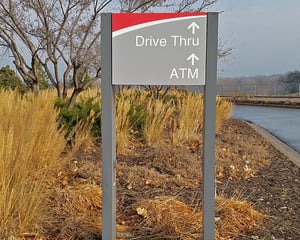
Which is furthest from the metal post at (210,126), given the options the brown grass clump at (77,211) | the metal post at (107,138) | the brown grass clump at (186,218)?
the brown grass clump at (77,211)

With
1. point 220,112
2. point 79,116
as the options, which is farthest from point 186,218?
point 220,112

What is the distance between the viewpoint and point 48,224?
3549 millimetres

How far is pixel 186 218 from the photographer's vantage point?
374 cm

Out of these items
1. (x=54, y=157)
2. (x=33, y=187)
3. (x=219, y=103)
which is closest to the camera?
(x=33, y=187)

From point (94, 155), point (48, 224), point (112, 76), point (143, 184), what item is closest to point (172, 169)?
point (143, 184)

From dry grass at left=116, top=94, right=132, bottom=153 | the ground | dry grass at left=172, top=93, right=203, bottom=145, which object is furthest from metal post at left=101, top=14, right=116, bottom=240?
dry grass at left=172, top=93, right=203, bottom=145

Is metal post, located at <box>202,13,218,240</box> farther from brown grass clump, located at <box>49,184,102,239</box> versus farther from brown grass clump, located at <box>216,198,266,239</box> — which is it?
brown grass clump, located at <box>49,184,102,239</box>

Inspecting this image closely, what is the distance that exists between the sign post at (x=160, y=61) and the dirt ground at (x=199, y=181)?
725 millimetres

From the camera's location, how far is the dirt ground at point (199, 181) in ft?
13.1

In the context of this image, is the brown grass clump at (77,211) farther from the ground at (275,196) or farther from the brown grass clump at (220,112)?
the brown grass clump at (220,112)

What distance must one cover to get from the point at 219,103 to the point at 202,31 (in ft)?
33.9

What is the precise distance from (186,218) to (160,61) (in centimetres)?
144

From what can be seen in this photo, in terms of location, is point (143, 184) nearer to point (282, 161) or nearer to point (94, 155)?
point (94, 155)

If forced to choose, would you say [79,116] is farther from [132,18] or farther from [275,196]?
[132,18]
